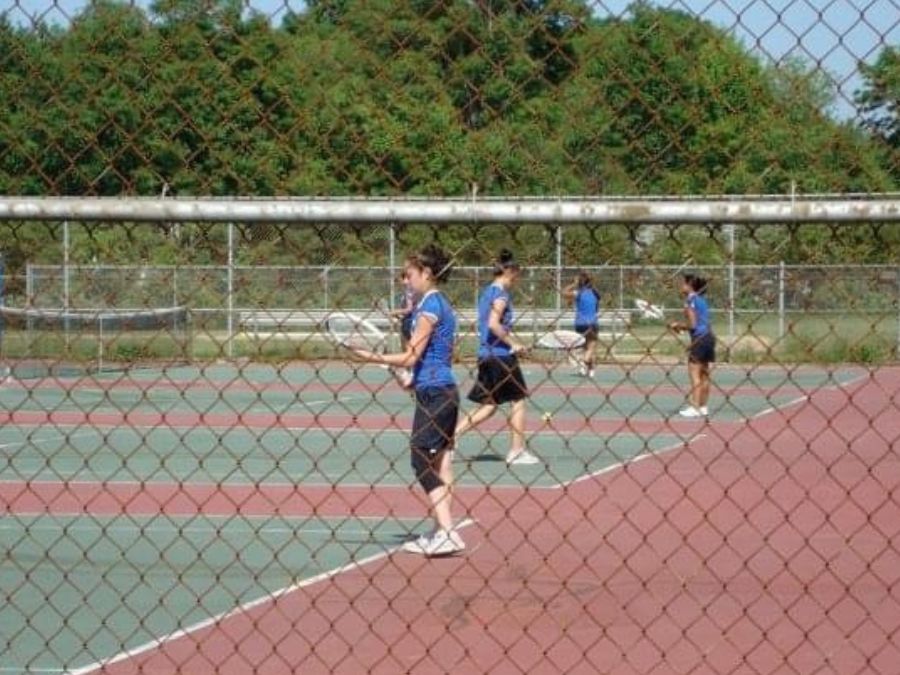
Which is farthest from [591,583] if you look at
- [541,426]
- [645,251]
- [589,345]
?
[589,345]

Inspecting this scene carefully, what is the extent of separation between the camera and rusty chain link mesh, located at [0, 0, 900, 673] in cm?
535

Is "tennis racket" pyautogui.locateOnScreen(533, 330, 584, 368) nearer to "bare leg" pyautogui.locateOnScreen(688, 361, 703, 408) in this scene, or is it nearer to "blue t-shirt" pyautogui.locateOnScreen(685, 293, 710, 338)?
"bare leg" pyautogui.locateOnScreen(688, 361, 703, 408)

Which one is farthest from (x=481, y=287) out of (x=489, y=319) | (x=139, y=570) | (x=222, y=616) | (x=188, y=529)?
(x=222, y=616)

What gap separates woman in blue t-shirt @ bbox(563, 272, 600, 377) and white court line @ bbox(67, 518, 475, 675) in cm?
195

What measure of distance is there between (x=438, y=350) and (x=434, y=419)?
417 mm

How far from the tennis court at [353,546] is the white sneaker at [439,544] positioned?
0.35 ft

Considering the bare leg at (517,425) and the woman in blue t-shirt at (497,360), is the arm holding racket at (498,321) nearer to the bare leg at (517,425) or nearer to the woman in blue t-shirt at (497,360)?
the woman in blue t-shirt at (497,360)

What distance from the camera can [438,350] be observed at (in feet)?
35.2

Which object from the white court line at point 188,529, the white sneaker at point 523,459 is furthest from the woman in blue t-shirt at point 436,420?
the white sneaker at point 523,459

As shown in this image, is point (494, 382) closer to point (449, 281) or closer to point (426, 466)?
point (426, 466)

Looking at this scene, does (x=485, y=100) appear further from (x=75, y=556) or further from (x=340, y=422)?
(x=340, y=422)

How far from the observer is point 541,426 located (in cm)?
2208

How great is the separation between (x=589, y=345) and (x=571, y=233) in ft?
60.7

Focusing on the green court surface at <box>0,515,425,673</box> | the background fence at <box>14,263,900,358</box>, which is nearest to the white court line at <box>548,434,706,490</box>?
the background fence at <box>14,263,900,358</box>
